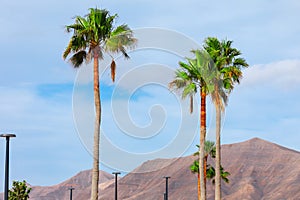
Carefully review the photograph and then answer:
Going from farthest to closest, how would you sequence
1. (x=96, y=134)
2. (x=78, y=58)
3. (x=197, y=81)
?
(x=197, y=81), (x=78, y=58), (x=96, y=134)

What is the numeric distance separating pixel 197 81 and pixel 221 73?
4.70 metres

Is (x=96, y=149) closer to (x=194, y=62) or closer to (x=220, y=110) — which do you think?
(x=194, y=62)

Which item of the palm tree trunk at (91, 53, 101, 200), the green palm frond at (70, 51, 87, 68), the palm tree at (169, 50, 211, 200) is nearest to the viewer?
the palm tree trunk at (91, 53, 101, 200)

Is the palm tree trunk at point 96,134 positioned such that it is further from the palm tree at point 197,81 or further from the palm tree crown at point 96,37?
the palm tree at point 197,81

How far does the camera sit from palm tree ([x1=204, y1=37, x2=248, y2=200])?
4480 cm

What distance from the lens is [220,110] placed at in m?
46.2

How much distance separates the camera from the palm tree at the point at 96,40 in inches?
1305

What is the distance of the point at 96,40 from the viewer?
33250 millimetres

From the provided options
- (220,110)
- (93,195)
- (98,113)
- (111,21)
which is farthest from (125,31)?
(220,110)

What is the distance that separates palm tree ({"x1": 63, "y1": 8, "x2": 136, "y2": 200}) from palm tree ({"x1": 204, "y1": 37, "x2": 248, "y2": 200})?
11.7 m

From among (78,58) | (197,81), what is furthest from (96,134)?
(197,81)

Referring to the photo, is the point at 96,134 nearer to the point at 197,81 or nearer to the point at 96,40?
the point at 96,40

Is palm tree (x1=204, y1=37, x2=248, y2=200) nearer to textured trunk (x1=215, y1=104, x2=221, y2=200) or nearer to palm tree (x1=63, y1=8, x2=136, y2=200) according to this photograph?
textured trunk (x1=215, y1=104, x2=221, y2=200)

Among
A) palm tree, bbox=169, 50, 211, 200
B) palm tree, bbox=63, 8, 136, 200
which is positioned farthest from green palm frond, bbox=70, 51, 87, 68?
palm tree, bbox=169, 50, 211, 200
